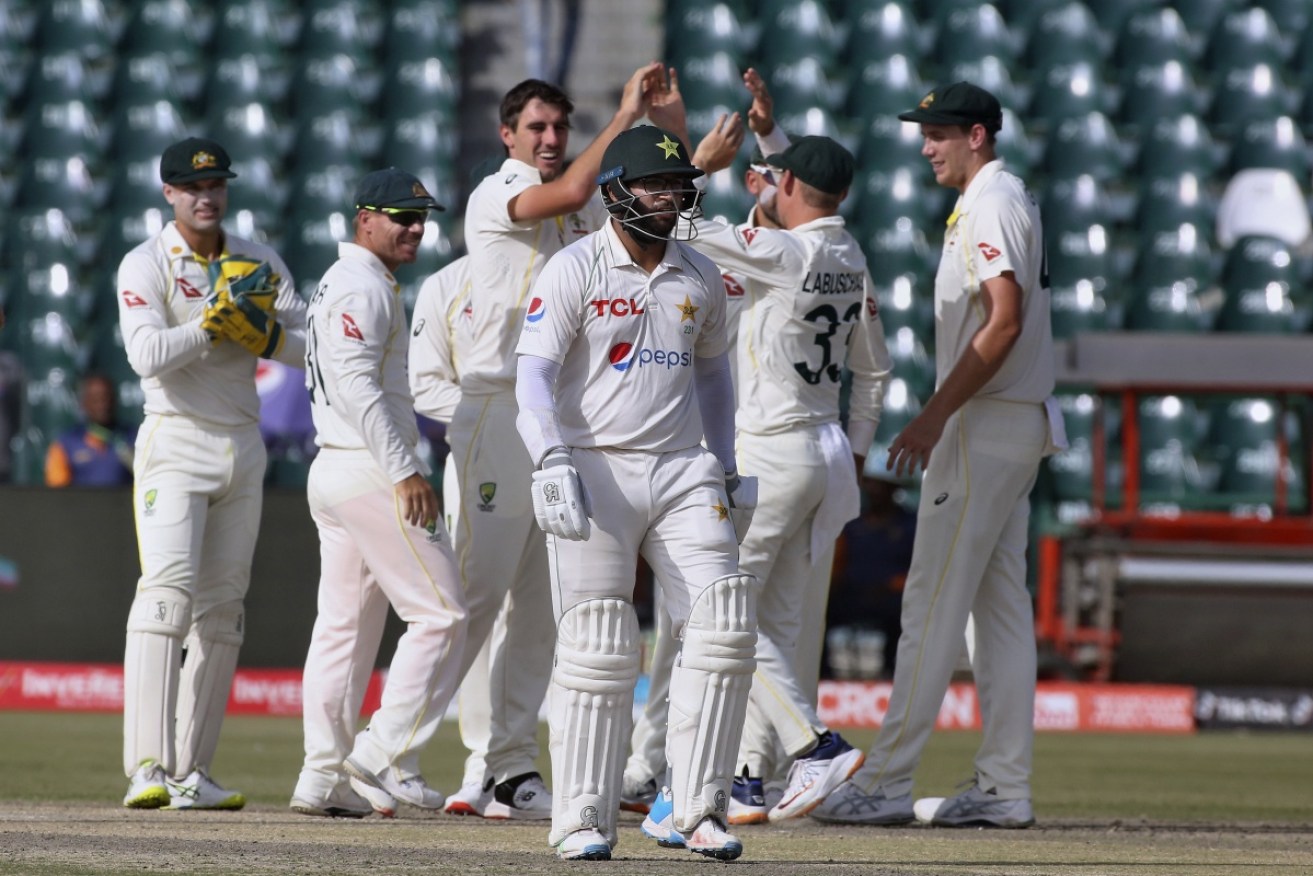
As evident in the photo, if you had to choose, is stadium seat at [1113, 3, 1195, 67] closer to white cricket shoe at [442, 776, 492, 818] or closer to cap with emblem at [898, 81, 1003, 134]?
cap with emblem at [898, 81, 1003, 134]

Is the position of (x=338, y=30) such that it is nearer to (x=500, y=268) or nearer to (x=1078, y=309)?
(x=1078, y=309)

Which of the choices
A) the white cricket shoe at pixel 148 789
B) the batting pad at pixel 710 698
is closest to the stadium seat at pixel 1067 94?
the white cricket shoe at pixel 148 789

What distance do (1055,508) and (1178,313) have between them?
3017 mm

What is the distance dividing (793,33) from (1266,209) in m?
4.10

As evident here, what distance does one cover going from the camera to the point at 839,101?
52.5 ft

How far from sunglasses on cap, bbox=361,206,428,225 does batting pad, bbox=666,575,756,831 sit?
78.3 inches

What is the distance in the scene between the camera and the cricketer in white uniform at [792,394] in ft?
19.4

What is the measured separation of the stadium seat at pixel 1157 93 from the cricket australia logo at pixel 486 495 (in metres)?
11.3

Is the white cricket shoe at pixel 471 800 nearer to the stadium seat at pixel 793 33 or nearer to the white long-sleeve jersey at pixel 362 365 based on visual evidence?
the white long-sleeve jersey at pixel 362 365

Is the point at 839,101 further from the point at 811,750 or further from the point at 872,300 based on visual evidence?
the point at 811,750

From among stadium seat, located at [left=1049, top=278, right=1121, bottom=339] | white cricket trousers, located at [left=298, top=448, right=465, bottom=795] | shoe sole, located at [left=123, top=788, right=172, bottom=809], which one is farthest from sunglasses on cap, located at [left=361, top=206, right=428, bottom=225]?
stadium seat, located at [left=1049, top=278, right=1121, bottom=339]

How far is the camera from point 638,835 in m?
5.33

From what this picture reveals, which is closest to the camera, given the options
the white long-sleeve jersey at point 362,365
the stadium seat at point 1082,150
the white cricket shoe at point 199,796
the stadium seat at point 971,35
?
the white long-sleeve jersey at point 362,365

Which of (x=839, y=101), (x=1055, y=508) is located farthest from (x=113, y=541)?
(x=839, y=101)
